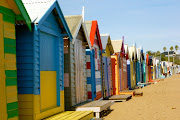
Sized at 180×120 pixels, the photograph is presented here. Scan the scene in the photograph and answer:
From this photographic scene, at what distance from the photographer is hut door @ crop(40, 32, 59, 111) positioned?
25.8 ft

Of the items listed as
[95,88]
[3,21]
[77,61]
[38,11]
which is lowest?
[95,88]

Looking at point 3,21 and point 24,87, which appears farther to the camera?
point 24,87

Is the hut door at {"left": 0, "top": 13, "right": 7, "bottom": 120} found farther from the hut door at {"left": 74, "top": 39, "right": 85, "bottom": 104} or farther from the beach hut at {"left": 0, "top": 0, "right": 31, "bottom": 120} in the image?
the hut door at {"left": 74, "top": 39, "right": 85, "bottom": 104}

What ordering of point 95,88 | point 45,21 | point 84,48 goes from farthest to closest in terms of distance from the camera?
point 95,88, point 84,48, point 45,21

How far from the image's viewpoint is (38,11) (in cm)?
746

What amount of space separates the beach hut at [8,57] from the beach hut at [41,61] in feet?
3.01

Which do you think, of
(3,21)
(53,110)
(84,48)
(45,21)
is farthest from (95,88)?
(3,21)

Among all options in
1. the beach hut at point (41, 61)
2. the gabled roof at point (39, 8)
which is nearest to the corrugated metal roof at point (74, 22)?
the beach hut at point (41, 61)

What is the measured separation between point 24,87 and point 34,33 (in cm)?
132

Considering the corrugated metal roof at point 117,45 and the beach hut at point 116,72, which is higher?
the corrugated metal roof at point 117,45

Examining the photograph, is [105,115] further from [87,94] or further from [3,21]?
[3,21]

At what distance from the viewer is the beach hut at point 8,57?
5687 mm

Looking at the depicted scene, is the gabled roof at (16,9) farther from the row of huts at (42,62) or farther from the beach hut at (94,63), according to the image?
the beach hut at (94,63)

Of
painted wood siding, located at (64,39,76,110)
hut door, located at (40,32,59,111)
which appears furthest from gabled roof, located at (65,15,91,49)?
hut door, located at (40,32,59,111)
